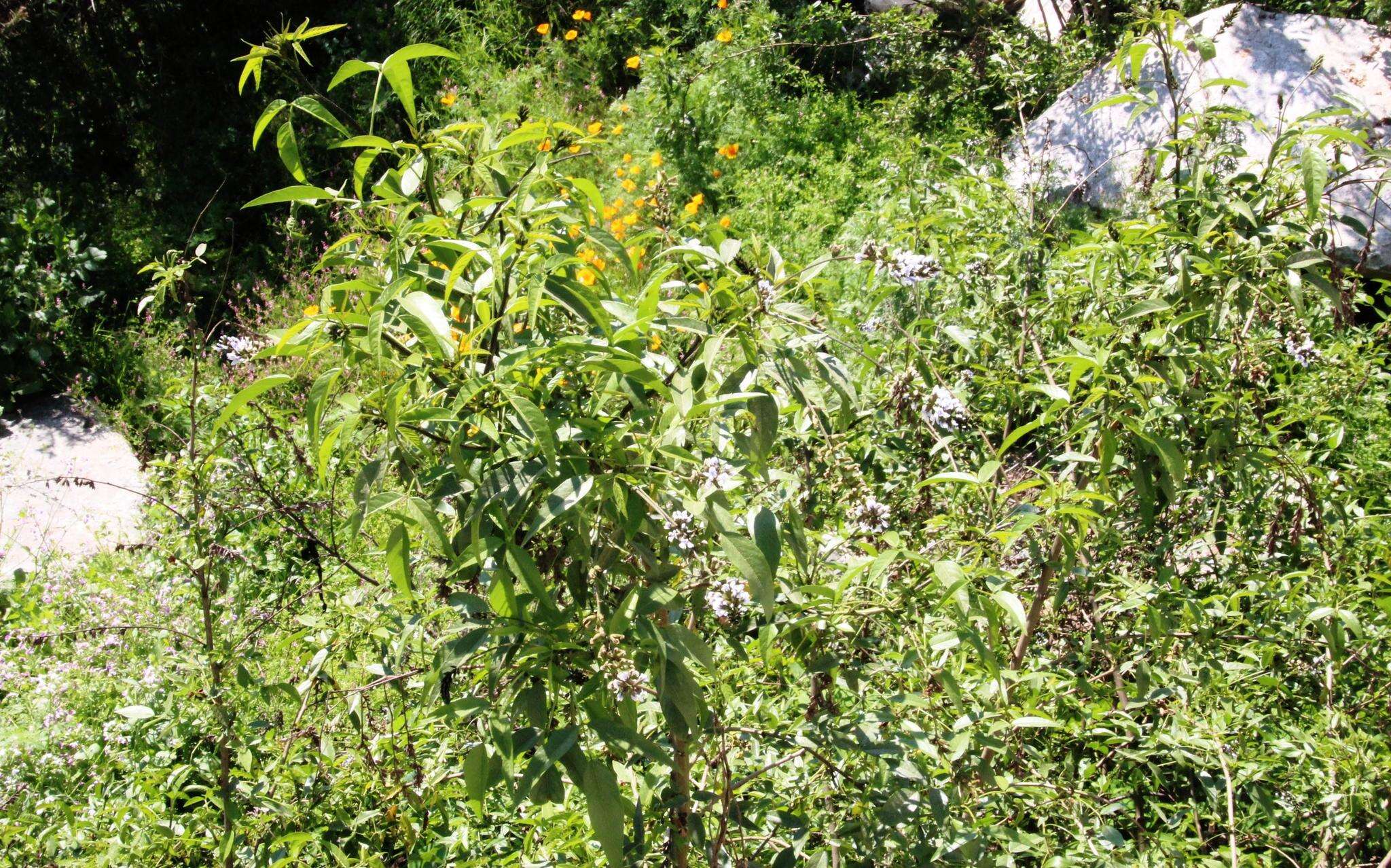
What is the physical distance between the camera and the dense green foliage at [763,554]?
4.20ft

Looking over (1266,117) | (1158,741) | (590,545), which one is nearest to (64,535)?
(590,545)

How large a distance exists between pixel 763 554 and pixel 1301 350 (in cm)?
175

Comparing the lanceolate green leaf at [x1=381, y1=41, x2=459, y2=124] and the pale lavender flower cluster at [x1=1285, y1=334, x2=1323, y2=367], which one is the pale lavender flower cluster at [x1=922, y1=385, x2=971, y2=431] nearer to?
the pale lavender flower cluster at [x1=1285, y1=334, x2=1323, y2=367]

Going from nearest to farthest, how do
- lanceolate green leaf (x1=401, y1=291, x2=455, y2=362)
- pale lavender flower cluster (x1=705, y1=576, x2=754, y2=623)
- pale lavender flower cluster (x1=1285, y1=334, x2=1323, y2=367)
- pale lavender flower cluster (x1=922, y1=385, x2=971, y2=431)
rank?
lanceolate green leaf (x1=401, y1=291, x2=455, y2=362), pale lavender flower cluster (x1=705, y1=576, x2=754, y2=623), pale lavender flower cluster (x1=922, y1=385, x2=971, y2=431), pale lavender flower cluster (x1=1285, y1=334, x2=1323, y2=367)

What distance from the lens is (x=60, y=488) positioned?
189 inches

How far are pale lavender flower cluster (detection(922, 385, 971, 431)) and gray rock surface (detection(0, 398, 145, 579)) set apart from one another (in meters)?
3.12

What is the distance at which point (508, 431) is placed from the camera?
4.16 feet

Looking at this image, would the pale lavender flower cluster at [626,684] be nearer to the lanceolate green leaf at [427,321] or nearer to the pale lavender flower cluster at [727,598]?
the pale lavender flower cluster at [727,598]

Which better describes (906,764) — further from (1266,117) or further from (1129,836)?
(1266,117)

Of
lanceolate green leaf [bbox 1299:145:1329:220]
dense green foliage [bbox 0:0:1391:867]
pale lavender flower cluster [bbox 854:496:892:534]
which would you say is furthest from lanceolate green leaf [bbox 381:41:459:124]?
lanceolate green leaf [bbox 1299:145:1329:220]

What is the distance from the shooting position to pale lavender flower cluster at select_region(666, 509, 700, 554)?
55.1 inches

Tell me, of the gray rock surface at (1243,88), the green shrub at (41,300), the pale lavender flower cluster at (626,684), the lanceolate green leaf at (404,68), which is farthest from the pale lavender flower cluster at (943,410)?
the green shrub at (41,300)

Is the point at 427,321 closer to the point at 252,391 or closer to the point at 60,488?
the point at 252,391

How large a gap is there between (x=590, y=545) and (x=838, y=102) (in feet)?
16.5
